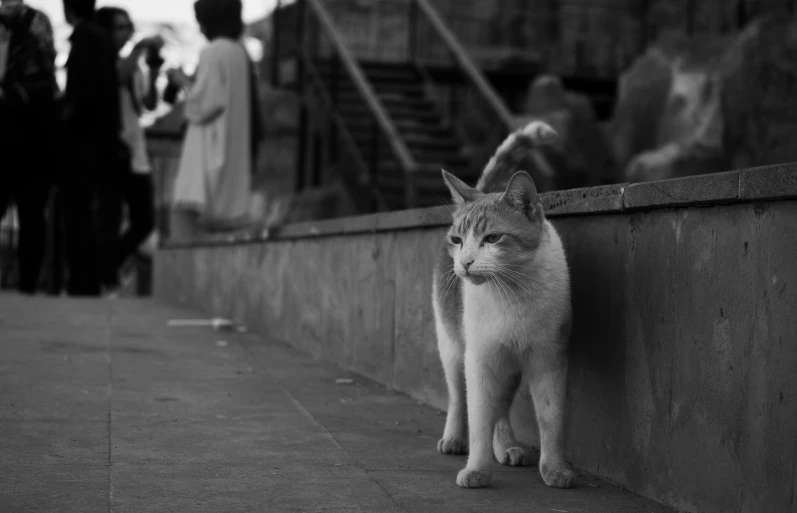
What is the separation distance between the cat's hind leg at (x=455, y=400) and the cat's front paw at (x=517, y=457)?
238 millimetres

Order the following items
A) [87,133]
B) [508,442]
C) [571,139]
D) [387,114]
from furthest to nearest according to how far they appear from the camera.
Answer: [571,139] < [387,114] < [87,133] < [508,442]

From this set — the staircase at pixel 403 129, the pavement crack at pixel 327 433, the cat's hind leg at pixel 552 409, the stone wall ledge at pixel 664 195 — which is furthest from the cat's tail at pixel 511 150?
the staircase at pixel 403 129

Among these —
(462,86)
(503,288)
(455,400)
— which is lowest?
(455,400)

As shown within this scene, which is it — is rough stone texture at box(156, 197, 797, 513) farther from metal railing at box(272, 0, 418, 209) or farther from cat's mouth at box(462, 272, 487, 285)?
metal railing at box(272, 0, 418, 209)

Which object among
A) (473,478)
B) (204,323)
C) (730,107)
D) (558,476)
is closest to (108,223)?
(204,323)

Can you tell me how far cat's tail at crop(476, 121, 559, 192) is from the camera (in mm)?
4543

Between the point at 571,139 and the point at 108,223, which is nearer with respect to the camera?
the point at 108,223

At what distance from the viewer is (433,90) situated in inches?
720

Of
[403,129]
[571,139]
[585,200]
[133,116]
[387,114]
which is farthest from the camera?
[571,139]

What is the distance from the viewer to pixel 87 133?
10625 mm

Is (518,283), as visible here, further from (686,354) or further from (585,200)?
(686,354)

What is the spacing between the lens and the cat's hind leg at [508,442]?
4207 millimetres

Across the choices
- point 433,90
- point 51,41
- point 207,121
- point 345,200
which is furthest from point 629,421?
point 433,90

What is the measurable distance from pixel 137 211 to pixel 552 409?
27.6 ft
